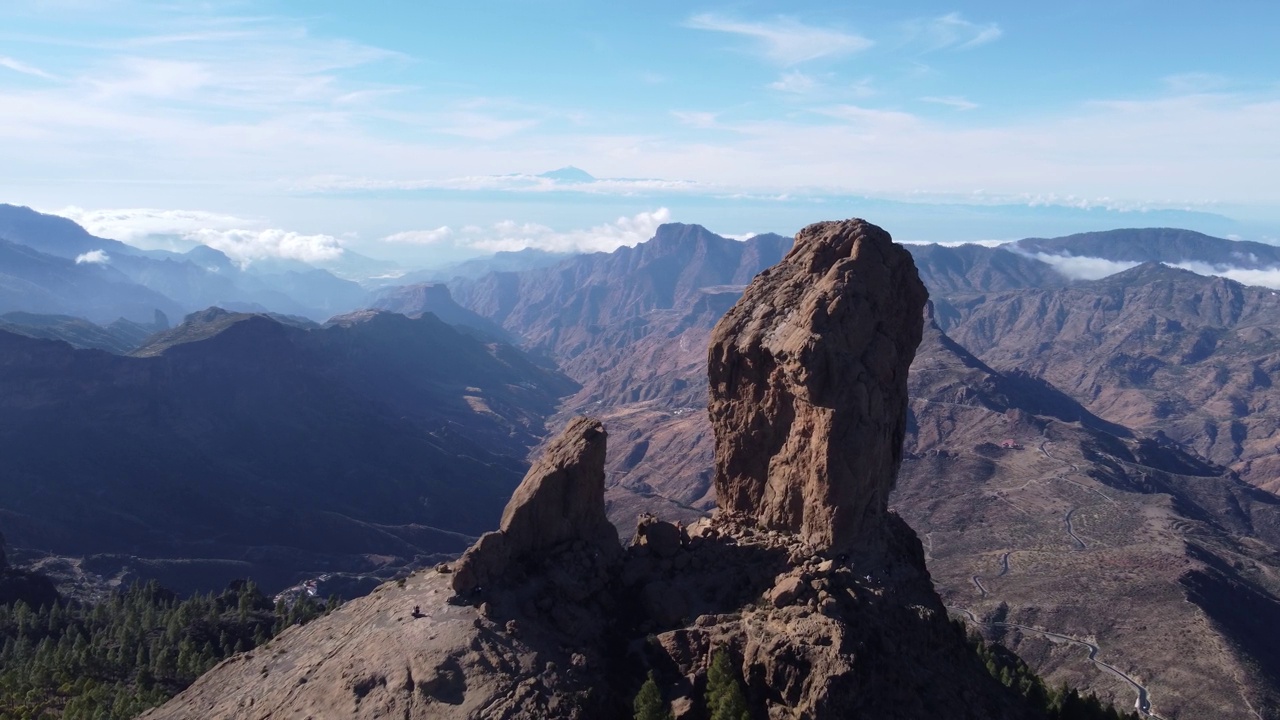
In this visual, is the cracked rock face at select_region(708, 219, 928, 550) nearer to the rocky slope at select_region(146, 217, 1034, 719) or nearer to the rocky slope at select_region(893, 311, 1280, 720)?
the rocky slope at select_region(146, 217, 1034, 719)

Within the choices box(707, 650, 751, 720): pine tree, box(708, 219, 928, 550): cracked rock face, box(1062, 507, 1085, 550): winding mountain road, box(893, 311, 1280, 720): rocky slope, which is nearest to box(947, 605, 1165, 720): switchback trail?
box(893, 311, 1280, 720): rocky slope

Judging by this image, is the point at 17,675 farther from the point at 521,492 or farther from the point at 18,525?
the point at 18,525

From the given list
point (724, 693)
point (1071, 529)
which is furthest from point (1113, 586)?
point (724, 693)

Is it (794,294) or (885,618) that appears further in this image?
(794,294)

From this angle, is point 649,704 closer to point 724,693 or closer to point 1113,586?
point 724,693

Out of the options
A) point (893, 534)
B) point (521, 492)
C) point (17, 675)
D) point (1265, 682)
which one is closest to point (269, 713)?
point (521, 492)

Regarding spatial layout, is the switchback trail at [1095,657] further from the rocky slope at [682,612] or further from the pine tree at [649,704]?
the pine tree at [649,704]

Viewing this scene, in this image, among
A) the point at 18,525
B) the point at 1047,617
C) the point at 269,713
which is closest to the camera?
the point at 269,713
